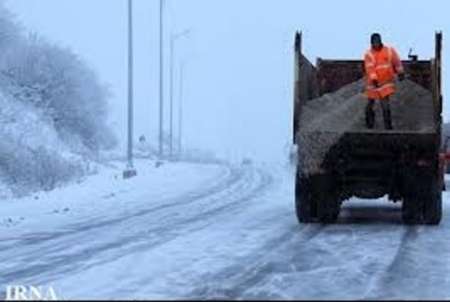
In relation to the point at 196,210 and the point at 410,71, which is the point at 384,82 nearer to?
the point at 410,71

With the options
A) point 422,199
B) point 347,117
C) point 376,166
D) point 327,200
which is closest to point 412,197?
point 422,199

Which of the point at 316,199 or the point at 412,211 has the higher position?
the point at 316,199

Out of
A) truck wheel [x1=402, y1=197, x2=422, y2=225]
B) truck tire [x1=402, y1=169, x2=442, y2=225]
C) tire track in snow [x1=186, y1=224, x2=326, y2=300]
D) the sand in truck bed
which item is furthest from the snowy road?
the sand in truck bed

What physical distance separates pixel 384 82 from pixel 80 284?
23.8 ft

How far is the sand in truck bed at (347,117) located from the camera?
49.6 ft

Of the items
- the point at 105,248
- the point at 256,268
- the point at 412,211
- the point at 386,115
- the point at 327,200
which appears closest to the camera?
the point at 256,268

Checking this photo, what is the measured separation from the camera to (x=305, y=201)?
15.8m

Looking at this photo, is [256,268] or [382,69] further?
[382,69]

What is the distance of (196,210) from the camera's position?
19.4m

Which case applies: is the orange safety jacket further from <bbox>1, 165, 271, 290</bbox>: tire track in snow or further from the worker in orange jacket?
<bbox>1, 165, 271, 290</bbox>: tire track in snow

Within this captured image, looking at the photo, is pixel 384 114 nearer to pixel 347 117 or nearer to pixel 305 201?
pixel 347 117

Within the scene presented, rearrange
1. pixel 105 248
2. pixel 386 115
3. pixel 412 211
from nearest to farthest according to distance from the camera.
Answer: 1. pixel 105 248
2. pixel 386 115
3. pixel 412 211

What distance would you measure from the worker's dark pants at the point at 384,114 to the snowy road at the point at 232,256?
153 cm

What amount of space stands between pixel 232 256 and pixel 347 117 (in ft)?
15.1
